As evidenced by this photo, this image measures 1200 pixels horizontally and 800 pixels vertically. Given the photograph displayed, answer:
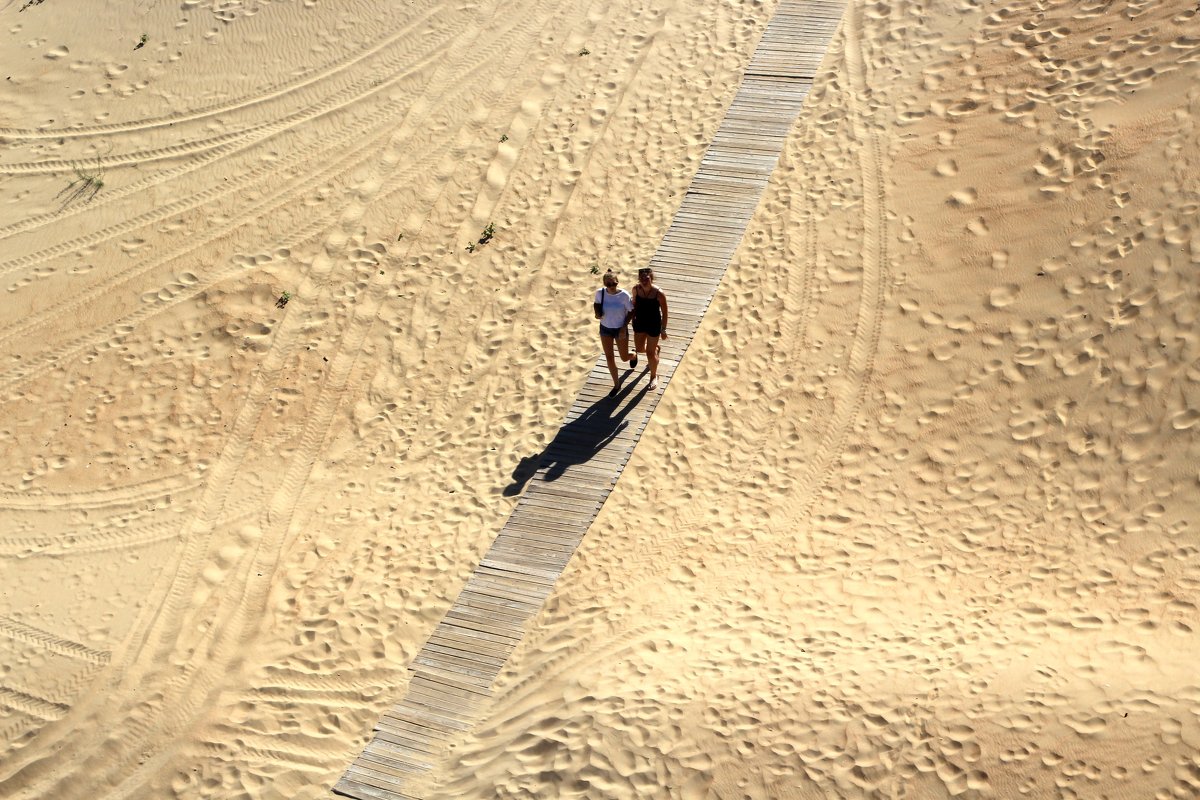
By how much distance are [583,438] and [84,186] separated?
8.51 metres

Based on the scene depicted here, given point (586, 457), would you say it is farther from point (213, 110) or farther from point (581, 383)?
point (213, 110)

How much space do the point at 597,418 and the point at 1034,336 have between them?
446 cm

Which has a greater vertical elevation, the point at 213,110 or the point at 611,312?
the point at 213,110

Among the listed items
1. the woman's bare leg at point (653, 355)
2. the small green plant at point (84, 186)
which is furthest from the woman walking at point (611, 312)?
the small green plant at point (84, 186)

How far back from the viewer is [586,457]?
10562 mm

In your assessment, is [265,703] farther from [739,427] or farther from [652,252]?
A: [652,252]

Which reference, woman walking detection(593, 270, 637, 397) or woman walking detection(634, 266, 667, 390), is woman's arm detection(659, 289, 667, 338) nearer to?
woman walking detection(634, 266, 667, 390)

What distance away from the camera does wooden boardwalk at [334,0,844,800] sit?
8812 mm

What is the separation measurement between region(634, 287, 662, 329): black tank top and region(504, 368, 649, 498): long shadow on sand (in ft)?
3.25

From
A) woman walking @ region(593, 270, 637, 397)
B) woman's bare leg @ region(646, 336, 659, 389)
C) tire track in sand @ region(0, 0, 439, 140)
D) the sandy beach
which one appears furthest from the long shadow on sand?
tire track in sand @ region(0, 0, 439, 140)

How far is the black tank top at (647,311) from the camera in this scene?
396 inches

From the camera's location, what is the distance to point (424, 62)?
15.0m

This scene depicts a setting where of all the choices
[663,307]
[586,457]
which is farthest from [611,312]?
[586,457]

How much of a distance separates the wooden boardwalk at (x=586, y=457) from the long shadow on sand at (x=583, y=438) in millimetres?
13
